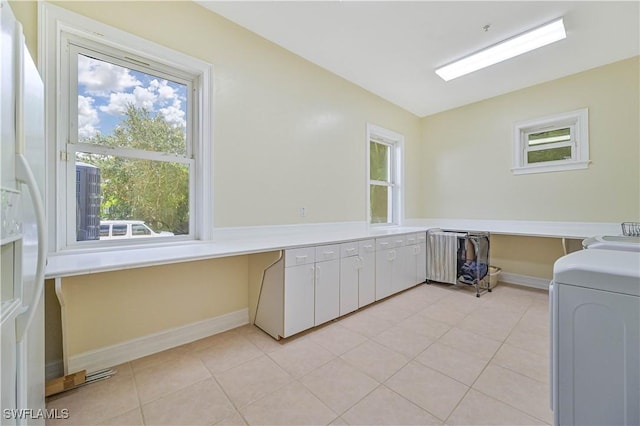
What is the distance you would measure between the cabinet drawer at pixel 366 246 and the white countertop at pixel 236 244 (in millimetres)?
67

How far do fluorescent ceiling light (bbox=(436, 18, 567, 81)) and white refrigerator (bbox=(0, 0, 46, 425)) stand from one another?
11.9 feet

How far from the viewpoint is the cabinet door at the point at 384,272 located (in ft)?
9.65

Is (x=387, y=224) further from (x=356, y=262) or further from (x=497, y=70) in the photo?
(x=497, y=70)

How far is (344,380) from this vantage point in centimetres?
167

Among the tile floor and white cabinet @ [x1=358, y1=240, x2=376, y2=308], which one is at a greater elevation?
white cabinet @ [x1=358, y1=240, x2=376, y2=308]

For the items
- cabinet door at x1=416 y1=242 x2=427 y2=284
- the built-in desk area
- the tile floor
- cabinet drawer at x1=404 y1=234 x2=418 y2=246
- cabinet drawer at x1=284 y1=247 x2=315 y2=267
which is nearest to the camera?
the tile floor

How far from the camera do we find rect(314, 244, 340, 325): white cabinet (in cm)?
233

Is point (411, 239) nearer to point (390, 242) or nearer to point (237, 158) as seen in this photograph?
point (390, 242)

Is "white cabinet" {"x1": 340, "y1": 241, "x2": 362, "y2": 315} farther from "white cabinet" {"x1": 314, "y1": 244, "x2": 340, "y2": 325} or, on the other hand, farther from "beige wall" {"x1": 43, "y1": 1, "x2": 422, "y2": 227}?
"beige wall" {"x1": 43, "y1": 1, "x2": 422, "y2": 227}

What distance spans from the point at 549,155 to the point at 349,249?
3.28 metres

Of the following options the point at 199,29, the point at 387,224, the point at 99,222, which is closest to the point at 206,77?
the point at 199,29

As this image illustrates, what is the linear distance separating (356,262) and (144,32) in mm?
2685

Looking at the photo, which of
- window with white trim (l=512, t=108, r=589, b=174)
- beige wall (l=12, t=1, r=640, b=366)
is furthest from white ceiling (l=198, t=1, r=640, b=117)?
window with white trim (l=512, t=108, r=589, b=174)

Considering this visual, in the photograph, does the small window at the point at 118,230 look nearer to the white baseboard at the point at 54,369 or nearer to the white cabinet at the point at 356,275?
the white baseboard at the point at 54,369
